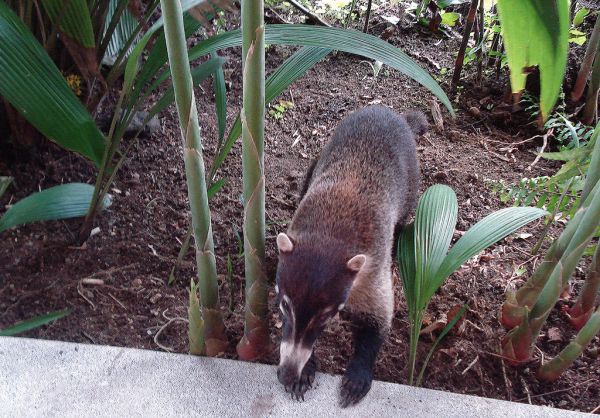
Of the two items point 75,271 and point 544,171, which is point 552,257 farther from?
point 75,271

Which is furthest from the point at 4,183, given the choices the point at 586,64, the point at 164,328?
the point at 586,64

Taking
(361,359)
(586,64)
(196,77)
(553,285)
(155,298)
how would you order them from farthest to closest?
(586,64), (155,298), (196,77), (361,359), (553,285)

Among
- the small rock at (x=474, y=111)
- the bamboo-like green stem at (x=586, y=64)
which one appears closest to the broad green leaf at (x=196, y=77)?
the small rock at (x=474, y=111)

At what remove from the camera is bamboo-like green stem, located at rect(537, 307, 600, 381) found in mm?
1745

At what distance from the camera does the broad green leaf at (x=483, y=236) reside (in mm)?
1752

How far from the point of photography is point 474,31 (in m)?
4.11

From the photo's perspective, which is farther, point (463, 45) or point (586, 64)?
point (463, 45)

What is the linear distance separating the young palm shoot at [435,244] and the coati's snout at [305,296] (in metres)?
0.20

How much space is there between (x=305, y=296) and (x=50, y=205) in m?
1.03

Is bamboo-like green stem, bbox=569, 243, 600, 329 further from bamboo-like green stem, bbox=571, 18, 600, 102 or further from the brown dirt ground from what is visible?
bamboo-like green stem, bbox=571, 18, 600, 102

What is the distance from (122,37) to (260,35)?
1.71 meters

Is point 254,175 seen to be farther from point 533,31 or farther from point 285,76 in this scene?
point 533,31

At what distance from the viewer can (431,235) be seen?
1.90 meters

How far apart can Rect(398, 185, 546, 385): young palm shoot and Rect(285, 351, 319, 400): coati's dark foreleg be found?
340mm
